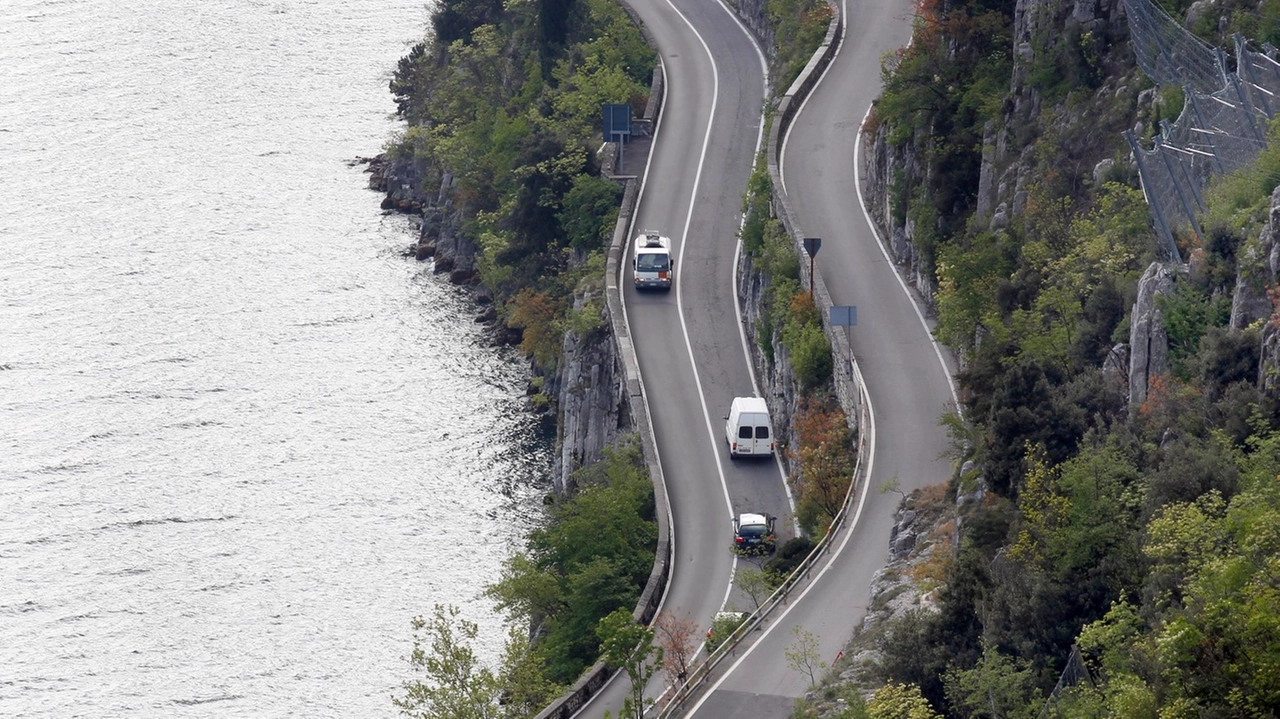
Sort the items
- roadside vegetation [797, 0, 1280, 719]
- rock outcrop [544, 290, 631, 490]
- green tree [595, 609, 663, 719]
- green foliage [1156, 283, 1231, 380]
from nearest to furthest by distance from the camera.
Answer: roadside vegetation [797, 0, 1280, 719] < green foliage [1156, 283, 1231, 380] < green tree [595, 609, 663, 719] < rock outcrop [544, 290, 631, 490]

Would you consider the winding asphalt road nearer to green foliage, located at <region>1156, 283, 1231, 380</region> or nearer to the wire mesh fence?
the wire mesh fence

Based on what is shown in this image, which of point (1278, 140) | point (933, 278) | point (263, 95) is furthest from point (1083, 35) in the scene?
point (263, 95)

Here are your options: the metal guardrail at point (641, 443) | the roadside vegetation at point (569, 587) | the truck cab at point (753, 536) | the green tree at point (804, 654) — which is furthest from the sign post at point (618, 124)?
the green tree at point (804, 654)

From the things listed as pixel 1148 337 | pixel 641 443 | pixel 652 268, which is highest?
pixel 1148 337

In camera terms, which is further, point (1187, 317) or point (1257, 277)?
point (1187, 317)

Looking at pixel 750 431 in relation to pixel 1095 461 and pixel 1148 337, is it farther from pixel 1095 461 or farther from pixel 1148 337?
pixel 1095 461

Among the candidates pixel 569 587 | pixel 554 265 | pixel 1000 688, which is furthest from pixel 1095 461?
pixel 554 265

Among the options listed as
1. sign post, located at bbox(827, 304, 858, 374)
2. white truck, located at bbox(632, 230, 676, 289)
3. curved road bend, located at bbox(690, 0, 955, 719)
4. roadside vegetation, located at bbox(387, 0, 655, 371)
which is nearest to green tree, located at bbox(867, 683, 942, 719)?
curved road bend, located at bbox(690, 0, 955, 719)
